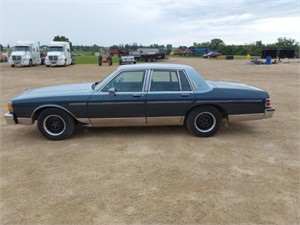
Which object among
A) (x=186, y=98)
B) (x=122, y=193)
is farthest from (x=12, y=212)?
(x=186, y=98)

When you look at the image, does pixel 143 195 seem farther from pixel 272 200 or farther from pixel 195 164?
pixel 272 200

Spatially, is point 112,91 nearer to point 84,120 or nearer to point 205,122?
point 84,120

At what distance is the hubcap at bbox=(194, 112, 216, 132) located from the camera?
529 cm

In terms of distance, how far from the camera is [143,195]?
10.7 ft

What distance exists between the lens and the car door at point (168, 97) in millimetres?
5125

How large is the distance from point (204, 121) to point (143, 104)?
132 centimetres

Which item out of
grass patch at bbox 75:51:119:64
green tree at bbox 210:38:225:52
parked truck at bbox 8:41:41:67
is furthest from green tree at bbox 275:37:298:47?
parked truck at bbox 8:41:41:67

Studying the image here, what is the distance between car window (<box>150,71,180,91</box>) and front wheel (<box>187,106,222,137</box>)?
643 mm

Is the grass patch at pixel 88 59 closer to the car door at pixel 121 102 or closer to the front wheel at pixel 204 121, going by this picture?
the car door at pixel 121 102

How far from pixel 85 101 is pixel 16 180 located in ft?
6.30

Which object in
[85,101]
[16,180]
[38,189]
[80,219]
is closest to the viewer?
[80,219]

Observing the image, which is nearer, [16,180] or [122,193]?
[122,193]

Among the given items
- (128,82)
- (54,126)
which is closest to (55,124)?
(54,126)

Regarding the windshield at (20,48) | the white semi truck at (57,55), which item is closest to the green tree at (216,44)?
the white semi truck at (57,55)
